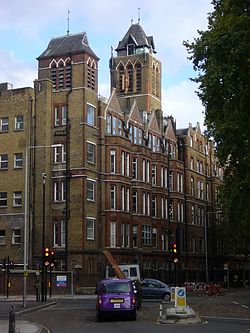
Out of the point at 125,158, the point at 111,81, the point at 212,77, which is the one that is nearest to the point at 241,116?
the point at 212,77

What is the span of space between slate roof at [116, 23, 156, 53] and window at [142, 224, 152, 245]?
3058cm

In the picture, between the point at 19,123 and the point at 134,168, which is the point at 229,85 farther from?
the point at 134,168

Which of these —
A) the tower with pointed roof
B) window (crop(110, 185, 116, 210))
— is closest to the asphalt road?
window (crop(110, 185, 116, 210))

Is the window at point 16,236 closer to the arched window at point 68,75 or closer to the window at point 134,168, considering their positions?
the window at point 134,168

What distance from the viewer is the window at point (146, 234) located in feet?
219

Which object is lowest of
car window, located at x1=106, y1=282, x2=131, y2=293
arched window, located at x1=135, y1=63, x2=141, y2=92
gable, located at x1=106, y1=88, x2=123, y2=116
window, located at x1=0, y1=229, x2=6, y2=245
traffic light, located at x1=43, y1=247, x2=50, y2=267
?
car window, located at x1=106, y1=282, x2=131, y2=293

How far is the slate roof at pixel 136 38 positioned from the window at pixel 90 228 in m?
36.5

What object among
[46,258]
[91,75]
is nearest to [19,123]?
[91,75]

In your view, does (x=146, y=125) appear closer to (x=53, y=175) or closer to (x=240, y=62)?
(x=53, y=175)

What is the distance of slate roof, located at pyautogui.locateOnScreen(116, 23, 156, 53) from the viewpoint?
88750 millimetres

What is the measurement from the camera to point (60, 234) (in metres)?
58.4

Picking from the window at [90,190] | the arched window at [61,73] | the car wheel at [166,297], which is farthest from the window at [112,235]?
the car wheel at [166,297]

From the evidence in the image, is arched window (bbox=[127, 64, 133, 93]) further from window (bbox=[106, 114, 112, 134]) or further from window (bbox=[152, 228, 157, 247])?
window (bbox=[152, 228, 157, 247])

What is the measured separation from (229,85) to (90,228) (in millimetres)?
31604
